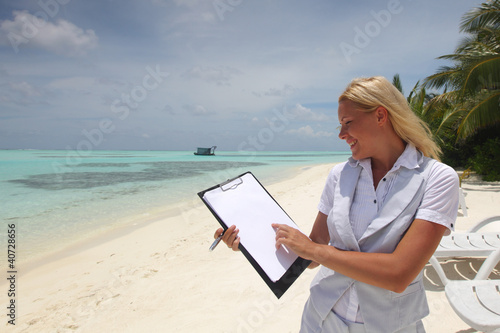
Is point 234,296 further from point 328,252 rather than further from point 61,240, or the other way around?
point 61,240

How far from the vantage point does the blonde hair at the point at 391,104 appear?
123 centimetres

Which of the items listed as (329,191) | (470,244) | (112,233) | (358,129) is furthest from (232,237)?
(112,233)

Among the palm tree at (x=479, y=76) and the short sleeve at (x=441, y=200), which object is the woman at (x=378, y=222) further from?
the palm tree at (x=479, y=76)

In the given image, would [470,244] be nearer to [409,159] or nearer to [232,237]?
[409,159]

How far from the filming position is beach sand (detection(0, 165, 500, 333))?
10.6 feet

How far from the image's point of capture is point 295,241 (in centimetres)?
124

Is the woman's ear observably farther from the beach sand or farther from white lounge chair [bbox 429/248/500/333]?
the beach sand

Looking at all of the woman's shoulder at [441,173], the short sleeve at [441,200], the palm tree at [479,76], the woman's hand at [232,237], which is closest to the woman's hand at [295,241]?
the woman's hand at [232,237]

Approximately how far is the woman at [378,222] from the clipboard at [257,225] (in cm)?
8

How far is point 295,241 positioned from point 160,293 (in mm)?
3406

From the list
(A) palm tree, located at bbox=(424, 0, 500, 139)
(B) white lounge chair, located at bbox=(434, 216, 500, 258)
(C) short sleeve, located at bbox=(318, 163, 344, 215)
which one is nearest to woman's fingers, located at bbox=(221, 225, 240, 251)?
(C) short sleeve, located at bbox=(318, 163, 344, 215)

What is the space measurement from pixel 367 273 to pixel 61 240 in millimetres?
8061

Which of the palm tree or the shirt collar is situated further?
the palm tree

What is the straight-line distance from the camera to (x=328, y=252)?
3.76 ft
